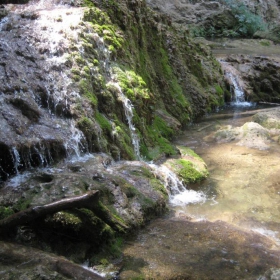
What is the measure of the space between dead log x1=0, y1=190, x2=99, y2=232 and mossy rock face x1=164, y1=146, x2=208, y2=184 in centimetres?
292

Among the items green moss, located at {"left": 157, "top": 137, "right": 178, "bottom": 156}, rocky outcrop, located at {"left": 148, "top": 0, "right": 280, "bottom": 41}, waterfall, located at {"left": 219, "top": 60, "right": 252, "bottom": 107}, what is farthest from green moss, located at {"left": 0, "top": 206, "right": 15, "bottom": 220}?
rocky outcrop, located at {"left": 148, "top": 0, "right": 280, "bottom": 41}

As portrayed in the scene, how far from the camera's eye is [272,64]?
15.6 meters

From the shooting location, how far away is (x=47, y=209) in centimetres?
412

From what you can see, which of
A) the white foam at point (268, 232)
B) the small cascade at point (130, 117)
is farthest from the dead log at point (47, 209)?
the small cascade at point (130, 117)

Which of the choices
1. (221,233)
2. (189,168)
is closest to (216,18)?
(189,168)

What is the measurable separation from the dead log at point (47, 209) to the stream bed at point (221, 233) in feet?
2.55

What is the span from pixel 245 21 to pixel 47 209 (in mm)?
25455

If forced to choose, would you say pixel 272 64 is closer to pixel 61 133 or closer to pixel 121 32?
pixel 121 32

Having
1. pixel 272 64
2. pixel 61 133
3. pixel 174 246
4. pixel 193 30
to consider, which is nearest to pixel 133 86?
pixel 61 133

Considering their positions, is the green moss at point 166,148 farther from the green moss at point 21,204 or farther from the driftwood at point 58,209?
the green moss at point 21,204

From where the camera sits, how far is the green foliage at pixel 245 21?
86.0 feet

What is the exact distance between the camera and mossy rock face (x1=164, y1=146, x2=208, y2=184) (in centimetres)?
700

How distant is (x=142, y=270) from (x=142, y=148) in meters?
3.69

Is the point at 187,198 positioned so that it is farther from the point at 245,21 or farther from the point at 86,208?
the point at 245,21
